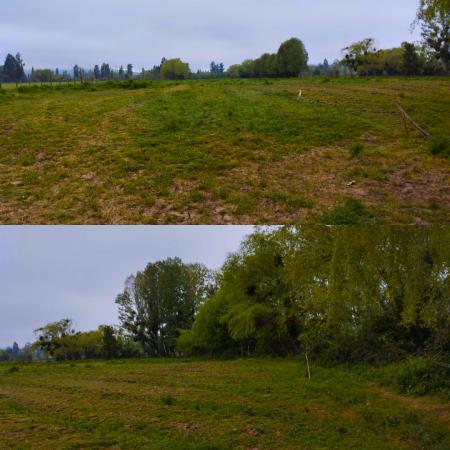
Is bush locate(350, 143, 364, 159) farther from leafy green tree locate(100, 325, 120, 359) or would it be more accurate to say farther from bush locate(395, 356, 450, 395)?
leafy green tree locate(100, 325, 120, 359)

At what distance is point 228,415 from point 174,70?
4333cm

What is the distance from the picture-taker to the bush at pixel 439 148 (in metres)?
13.4

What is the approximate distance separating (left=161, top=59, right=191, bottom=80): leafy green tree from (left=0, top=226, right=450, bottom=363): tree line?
22325 mm

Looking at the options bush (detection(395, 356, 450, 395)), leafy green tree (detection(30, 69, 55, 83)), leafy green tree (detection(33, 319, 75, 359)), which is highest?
leafy green tree (detection(30, 69, 55, 83))

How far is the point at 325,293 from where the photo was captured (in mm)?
12477

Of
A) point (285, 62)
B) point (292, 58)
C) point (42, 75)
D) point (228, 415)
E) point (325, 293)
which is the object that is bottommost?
point (228, 415)

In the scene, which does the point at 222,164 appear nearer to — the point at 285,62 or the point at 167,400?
the point at 167,400

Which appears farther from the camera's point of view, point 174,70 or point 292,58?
point 174,70

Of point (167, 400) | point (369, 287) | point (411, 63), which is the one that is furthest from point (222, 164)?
point (411, 63)

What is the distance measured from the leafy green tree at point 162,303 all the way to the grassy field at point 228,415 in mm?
17093

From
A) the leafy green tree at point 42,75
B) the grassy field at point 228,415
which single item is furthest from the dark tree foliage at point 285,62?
the grassy field at point 228,415

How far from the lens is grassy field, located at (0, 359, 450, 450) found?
8.06m

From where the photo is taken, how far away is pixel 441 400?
10133mm

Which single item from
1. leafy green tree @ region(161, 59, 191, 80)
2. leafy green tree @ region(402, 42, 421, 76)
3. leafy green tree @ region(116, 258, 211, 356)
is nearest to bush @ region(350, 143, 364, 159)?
leafy green tree @ region(116, 258, 211, 356)
